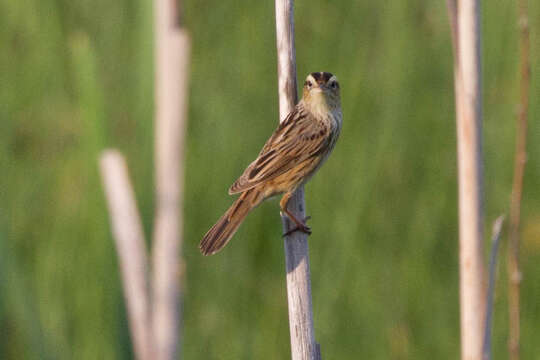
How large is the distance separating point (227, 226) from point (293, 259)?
0.54 meters

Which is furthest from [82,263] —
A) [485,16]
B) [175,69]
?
[485,16]

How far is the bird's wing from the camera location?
341 centimetres

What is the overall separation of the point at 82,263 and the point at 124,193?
1.95 meters

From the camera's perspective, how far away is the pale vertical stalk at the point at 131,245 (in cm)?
204

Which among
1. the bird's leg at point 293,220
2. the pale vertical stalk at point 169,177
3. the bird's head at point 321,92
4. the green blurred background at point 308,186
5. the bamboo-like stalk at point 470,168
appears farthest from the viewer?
the green blurred background at point 308,186

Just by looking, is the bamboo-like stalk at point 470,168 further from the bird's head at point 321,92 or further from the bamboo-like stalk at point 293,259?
the bird's head at point 321,92

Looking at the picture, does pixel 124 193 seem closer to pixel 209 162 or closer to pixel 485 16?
pixel 209 162

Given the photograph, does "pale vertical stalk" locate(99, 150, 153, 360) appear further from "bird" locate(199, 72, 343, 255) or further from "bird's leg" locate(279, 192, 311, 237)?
"bird" locate(199, 72, 343, 255)

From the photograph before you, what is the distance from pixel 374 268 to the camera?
443cm

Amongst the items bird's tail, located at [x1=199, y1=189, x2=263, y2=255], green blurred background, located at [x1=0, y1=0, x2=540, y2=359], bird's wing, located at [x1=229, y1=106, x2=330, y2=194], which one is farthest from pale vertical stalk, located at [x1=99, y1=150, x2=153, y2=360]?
green blurred background, located at [x1=0, y1=0, x2=540, y2=359]

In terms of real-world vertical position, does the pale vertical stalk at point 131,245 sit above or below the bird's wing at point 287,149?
below

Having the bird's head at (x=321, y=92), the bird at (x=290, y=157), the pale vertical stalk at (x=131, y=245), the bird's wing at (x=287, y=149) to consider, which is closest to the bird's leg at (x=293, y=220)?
the bird at (x=290, y=157)

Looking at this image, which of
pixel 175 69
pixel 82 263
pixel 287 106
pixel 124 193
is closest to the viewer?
pixel 175 69

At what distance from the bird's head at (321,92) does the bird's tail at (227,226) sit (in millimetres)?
524
